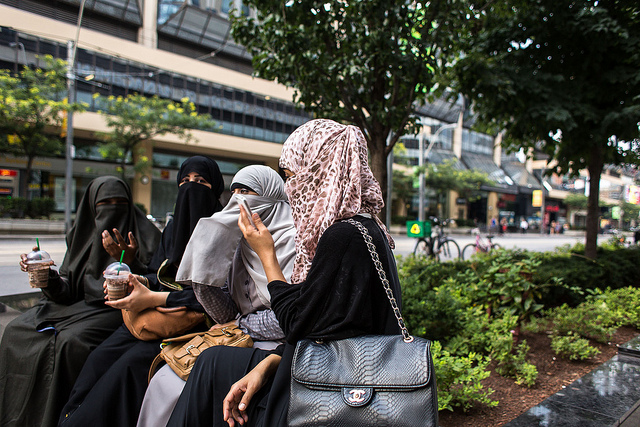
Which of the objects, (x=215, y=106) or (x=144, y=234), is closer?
(x=144, y=234)

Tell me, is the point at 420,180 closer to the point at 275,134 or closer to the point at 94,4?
the point at 275,134

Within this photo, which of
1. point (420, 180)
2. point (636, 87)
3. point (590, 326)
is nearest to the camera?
point (590, 326)

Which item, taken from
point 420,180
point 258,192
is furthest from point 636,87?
point 420,180

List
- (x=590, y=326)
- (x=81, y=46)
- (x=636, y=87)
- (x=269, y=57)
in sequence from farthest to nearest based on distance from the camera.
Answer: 1. (x=81, y=46)
2. (x=636, y=87)
3. (x=269, y=57)
4. (x=590, y=326)

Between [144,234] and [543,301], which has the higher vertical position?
[144,234]

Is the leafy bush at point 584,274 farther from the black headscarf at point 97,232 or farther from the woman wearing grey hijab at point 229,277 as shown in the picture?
the black headscarf at point 97,232

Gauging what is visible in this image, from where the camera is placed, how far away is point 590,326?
3789 mm

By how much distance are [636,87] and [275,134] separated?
23.9 m

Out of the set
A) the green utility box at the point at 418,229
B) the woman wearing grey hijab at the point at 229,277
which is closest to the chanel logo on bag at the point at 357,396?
the woman wearing grey hijab at the point at 229,277

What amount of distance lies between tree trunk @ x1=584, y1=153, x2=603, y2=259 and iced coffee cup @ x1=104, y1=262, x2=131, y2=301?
7.25m

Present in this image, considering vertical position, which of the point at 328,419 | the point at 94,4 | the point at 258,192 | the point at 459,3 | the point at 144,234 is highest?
the point at 94,4

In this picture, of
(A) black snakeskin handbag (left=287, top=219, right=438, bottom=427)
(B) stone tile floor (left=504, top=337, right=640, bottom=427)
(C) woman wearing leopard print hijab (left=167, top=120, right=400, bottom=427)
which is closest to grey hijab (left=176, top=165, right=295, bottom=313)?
(C) woman wearing leopard print hijab (left=167, top=120, right=400, bottom=427)

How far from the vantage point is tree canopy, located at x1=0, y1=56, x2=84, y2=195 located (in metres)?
16.3

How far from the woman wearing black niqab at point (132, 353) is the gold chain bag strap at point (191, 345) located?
0.13m
